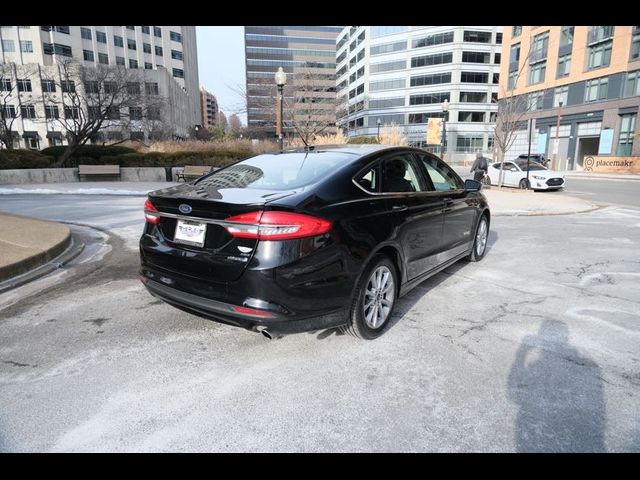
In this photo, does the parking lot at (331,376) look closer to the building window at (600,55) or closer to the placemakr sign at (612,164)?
the placemakr sign at (612,164)

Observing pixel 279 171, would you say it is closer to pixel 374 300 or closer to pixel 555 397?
pixel 374 300

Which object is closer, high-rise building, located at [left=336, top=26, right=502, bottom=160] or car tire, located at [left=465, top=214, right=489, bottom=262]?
car tire, located at [left=465, top=214, right=489, bottom=262]

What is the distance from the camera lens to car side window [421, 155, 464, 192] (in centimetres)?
480

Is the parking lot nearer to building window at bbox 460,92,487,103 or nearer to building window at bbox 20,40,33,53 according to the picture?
building window at bbox 460,92,487,103

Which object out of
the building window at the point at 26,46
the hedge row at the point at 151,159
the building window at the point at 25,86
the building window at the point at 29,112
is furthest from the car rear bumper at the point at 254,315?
the building window at the point at 26,46

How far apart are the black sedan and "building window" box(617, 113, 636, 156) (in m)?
44.4

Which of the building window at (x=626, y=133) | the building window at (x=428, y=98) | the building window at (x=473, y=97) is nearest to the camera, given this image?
the building window at (x=626, y=133)

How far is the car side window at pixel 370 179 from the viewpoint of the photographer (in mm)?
3617

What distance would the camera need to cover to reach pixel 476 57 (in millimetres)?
72312

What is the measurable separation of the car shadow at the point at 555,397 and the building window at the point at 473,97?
7700 centimetres

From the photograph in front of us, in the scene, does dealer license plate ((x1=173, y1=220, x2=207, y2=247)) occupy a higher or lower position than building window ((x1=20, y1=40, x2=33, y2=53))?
lower

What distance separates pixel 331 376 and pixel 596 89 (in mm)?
50150

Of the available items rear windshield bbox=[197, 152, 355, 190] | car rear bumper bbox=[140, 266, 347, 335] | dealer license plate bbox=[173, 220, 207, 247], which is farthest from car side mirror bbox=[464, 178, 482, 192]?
dealer license plate bbox=[173, 220, 207, 247]
